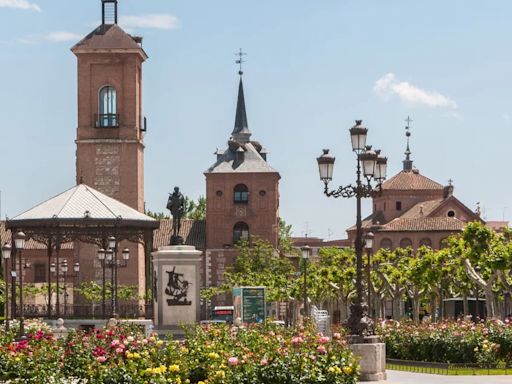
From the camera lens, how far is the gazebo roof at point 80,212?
50938 millimetres

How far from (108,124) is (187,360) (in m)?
69.9

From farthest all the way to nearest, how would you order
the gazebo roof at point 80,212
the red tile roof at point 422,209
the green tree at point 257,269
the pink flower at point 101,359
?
the red tile roof at point 422,209 → the green tree at point 257,269 → the gazebo roof at point 80,212 → the pink flower at point 101,359

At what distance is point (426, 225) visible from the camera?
119 m

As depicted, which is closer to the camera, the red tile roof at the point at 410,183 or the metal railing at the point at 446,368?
the metal railing at the point at 446,368

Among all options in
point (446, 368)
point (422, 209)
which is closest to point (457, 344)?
point (446, 368)

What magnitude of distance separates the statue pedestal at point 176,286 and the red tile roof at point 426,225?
7362 centimetres

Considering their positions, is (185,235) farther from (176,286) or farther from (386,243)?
(176,286)

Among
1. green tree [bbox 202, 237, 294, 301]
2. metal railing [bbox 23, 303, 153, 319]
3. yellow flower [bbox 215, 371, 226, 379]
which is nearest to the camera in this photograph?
yellow flower [bbox 215, 371, 226, 379]

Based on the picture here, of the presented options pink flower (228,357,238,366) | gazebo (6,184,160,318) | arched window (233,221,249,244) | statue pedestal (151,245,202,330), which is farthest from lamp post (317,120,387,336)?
arched window (233,221,249,244)

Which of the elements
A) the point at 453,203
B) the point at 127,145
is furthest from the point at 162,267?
the point at 453,203

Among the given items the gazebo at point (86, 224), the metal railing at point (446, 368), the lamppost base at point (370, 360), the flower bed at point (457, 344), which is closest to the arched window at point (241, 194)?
the gazebo at point (86, 224)

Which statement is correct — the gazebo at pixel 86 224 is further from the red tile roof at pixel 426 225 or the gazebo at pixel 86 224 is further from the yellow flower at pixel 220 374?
the red tile roof at pixel 426 225

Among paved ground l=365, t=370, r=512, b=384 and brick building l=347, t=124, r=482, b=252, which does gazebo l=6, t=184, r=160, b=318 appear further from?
brick building l=347, t=124, r=482, b=252

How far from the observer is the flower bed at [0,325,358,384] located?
20359 millimetres
